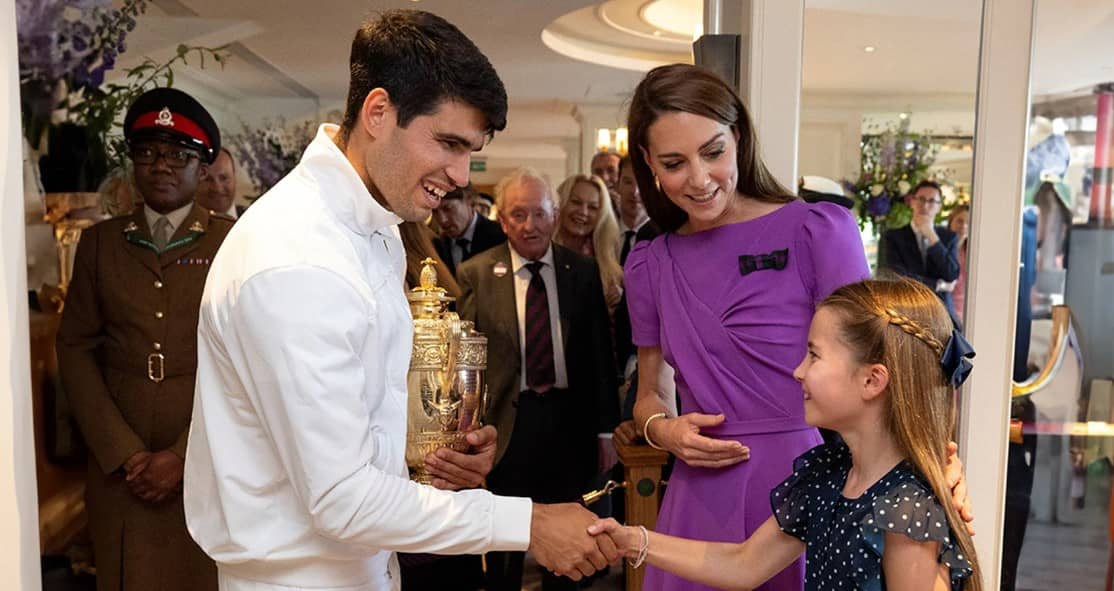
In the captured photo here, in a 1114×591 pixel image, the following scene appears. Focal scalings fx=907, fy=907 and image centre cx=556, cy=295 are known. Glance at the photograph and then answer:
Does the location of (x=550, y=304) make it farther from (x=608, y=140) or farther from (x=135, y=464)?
(x=608, y=140)

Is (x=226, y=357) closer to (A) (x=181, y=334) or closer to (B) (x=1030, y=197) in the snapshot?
(A) (x=181, y=334)

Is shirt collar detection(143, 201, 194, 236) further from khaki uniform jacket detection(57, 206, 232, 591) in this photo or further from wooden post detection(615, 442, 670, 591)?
wooden post detection(615, 442, 670, 591)

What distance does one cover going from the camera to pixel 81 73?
270cm

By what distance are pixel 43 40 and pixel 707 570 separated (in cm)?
231

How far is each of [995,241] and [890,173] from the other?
1.08 feet

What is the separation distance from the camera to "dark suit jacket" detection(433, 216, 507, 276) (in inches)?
154

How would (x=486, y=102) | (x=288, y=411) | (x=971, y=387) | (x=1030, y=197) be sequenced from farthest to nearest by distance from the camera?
(x=1030, y=197), (x=971, y=387), (x=486, y=102), (x=288, y=411)

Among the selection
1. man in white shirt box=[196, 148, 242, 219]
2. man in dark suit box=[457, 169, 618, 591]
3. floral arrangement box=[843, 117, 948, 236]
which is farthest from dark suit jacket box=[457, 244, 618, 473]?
floral arrangement box=[843, 117, 948, 236]

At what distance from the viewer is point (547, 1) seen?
3.48 meters

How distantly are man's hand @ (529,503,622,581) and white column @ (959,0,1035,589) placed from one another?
1324mm

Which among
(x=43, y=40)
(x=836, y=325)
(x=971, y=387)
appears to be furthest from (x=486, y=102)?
(x=43, y=40)

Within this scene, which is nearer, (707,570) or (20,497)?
(707,570)

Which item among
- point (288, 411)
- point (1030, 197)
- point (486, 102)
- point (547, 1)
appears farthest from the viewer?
point (547, 1)

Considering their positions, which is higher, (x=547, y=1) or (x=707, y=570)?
(x=547, y=1)
